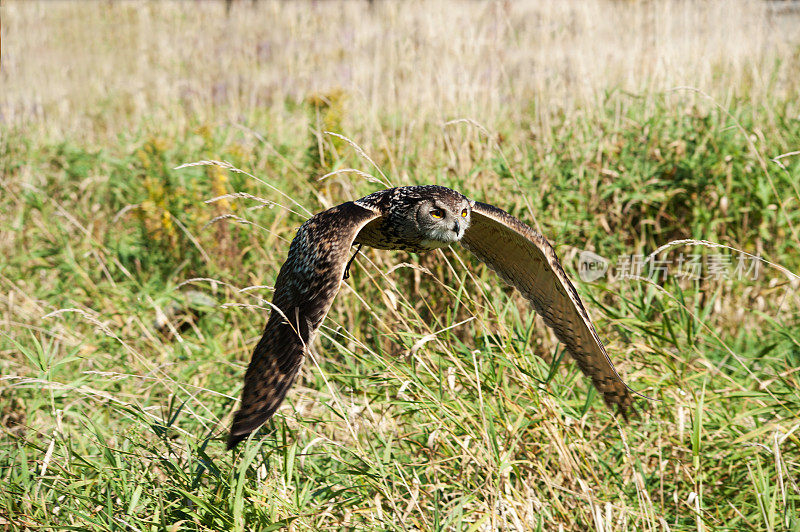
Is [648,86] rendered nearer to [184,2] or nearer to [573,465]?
[573,465]

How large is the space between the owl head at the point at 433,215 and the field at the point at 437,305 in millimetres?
166

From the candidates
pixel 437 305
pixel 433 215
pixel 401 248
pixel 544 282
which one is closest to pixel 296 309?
pixel 433 215

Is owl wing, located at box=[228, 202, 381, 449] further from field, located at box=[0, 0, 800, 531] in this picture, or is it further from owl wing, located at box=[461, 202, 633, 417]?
owl wing, located at box=[461, 202, 633, 417]

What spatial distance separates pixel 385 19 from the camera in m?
8.86

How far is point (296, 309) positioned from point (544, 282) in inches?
45.4

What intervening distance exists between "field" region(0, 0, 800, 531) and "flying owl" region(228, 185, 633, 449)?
0.43 feet

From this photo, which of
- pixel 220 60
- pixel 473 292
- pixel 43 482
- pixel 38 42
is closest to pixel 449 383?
pixel 473 292

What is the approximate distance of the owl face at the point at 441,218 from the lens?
2.44 metres

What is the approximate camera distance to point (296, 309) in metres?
2.01

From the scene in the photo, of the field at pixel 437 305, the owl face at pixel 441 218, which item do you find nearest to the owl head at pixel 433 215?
the owl face at pixel 441 218

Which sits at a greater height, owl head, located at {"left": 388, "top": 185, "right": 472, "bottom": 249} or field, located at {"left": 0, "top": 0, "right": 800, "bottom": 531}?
owl head, located at {"left": 388, "top": 185, "right": 472, "bottom": 249}

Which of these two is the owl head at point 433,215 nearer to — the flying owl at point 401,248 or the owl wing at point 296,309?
the flying owl at point 401,248

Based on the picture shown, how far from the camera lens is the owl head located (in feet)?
8.03

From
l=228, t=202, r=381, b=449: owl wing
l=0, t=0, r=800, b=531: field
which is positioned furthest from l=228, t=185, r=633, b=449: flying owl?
l=0, t=0, r=800, b=531: field
